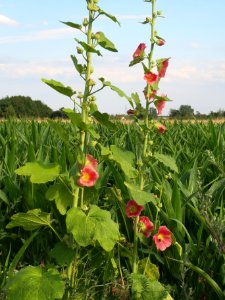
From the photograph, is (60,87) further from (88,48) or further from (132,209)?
(132,209)

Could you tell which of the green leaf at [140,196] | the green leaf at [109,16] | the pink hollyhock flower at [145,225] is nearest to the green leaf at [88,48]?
the green leaf at [109,16]

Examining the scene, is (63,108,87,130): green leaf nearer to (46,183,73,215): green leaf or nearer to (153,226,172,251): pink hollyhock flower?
(46,183,73,215): green leaf

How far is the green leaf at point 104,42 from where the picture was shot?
2043mm

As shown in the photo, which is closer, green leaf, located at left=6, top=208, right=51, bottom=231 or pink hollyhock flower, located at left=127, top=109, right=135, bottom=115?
green leaf, located at left=6, top=208, right=51, bottom=231

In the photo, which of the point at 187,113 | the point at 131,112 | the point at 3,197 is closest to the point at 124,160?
the point at 131,112

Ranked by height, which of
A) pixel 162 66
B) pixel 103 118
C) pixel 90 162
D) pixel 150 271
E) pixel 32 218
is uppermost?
pixel 162 66

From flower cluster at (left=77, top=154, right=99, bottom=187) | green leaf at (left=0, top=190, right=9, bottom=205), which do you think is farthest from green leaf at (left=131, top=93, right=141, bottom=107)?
green leaf at (left=0, top=190, right=9, bottom=205)

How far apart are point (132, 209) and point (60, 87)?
60cm

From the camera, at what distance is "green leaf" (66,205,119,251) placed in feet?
6.11

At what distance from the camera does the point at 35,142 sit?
4082mm

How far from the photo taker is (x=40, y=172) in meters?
1.99

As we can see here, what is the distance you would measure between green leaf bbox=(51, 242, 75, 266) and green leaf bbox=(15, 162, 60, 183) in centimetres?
29

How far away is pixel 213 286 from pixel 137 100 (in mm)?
848

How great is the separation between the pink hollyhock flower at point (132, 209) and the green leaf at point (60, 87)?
0.52m
